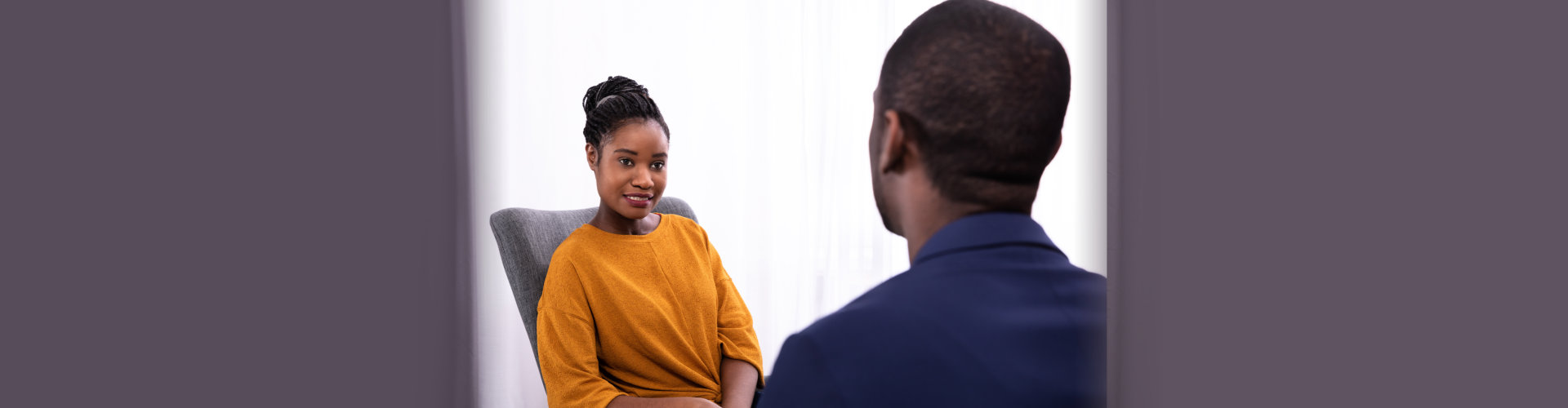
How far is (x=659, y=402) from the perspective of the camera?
120 cm

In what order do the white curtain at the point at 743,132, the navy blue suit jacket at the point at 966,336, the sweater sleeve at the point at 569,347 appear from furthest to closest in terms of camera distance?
the white curtain at the point at 743,132, the sweater sleeve at the point at 569,347, the navy blue suit jacket at the point at 966,336

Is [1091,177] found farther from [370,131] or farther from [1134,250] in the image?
[370,131]

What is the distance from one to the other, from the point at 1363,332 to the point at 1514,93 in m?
0.14

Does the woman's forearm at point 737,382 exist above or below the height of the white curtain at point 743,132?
below

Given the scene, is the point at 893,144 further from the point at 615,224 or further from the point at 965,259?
the point at 615,224

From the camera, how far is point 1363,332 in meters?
0.48

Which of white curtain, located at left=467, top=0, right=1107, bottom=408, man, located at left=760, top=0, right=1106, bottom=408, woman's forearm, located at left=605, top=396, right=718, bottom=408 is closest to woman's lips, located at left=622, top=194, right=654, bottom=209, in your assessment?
woman's forearm, located at left=605, top=396, right=718, bottom=408

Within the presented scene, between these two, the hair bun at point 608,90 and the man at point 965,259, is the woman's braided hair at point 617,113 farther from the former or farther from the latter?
the man at point 965,259

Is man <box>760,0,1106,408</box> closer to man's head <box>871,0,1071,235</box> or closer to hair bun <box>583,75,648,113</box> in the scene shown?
man's head <box>871,0,1071,235</box>

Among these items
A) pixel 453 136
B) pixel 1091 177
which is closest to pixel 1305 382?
pixel 1091 177

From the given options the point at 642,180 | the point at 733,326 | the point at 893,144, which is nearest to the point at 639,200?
the point at 642,180

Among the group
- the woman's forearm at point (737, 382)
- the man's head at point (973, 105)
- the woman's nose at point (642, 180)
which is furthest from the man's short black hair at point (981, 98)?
the woman's forearm at point (737, 382)

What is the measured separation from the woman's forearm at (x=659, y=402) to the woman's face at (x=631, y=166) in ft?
0.88

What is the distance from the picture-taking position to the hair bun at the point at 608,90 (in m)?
1.32
